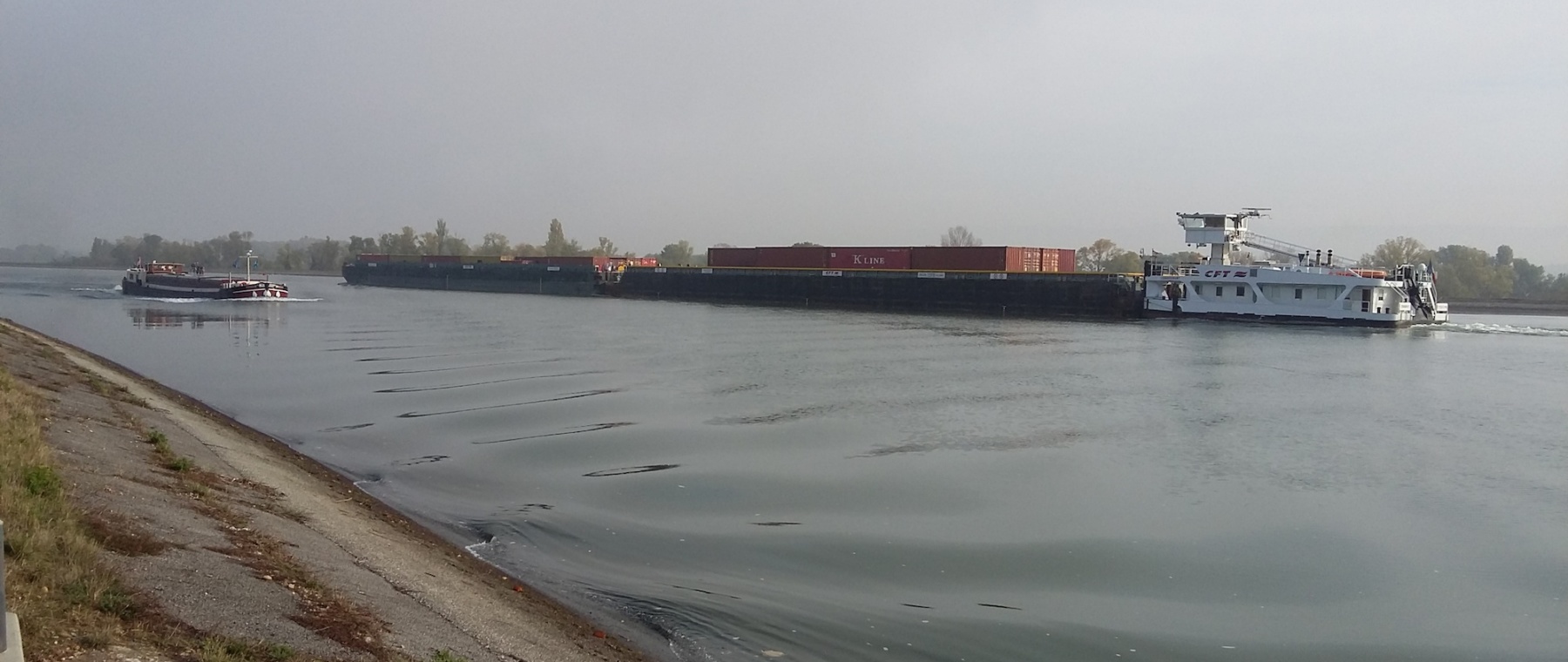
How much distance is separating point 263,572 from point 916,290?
48253 mm

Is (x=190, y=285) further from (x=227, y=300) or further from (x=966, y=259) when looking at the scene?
(x=966, y=259)

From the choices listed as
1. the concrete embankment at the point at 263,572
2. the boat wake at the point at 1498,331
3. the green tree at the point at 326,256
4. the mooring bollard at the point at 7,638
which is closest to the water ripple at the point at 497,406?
the concrete embankment at the point at 263,572

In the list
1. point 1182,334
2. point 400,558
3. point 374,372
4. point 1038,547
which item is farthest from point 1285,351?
point 400,558

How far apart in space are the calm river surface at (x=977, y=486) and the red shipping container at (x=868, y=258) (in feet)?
85.8

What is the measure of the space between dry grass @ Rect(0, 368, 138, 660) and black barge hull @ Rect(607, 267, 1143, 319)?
43.9 metres

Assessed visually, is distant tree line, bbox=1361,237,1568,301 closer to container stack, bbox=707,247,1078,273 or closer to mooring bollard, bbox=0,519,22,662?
container stack, bbox=707,247,1078,273

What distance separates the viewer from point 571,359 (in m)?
27.4

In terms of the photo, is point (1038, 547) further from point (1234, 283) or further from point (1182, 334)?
point (1234, 283)

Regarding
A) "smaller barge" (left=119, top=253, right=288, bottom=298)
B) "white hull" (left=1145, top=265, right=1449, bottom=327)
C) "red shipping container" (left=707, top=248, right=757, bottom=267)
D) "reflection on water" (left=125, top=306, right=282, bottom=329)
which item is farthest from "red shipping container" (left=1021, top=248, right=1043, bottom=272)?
"smaller barge" (left=119, top=253, right=288, bottom=298)

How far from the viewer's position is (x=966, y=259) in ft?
175

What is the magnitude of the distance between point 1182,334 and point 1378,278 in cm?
877

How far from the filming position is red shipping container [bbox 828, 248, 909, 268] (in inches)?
2214

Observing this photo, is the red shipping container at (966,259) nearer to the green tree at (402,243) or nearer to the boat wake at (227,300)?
the boat wake at (227,300)

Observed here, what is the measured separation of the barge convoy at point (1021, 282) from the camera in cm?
4000
